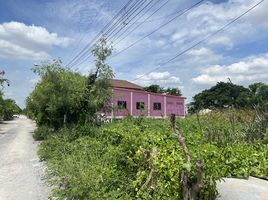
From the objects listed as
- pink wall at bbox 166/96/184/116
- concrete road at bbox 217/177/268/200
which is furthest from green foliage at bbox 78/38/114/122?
pink wall at bbox 166/96/184/116

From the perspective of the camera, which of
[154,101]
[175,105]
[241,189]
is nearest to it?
[241,189]

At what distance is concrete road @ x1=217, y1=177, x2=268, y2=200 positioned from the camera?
5461 mm

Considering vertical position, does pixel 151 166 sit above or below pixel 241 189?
above

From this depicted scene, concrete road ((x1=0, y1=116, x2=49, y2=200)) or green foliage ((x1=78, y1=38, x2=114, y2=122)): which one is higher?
green foliage ((x1=78, y1=38, x2=114, y2=122))

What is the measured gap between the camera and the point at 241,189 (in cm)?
564

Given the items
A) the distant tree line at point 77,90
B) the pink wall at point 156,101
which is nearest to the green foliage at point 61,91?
the distant tree line at point 77,90

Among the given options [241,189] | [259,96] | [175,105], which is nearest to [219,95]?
[175,105]

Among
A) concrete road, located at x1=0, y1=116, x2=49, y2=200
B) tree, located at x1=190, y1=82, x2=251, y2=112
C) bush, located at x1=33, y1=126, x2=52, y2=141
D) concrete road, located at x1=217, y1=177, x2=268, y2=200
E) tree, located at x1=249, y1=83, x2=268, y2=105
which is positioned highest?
tree, located at x1=190, y1=82, x2=251, y2=112

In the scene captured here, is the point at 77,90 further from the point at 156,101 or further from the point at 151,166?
the point at 156,101

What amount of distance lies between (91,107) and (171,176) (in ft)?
59.4

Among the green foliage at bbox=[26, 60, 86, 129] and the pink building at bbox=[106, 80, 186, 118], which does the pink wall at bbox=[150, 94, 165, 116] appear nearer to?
the pink building at bbox=[106, 80, 186, 118]

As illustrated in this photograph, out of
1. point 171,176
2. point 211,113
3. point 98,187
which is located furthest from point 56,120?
point 171,176

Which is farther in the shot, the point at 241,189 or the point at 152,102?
the point at 152,102

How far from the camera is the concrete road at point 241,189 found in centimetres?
546
